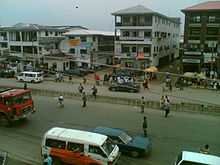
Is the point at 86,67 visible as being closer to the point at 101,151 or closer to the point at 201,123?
the point at 201,123

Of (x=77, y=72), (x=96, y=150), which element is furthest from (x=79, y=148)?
(x=77, y=72)

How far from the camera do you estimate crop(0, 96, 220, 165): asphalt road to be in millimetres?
15148

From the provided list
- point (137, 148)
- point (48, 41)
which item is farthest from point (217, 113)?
point (48, 41)

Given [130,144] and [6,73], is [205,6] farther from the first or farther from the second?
[130,144]

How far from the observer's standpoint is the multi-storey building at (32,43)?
4712cm

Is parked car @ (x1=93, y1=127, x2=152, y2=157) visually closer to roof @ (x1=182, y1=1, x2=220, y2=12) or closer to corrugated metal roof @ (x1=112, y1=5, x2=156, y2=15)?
roof @ (x1=182, y1=1, x2=220, y2=12)

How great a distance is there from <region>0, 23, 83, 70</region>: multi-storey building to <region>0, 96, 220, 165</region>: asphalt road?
76.3 feet

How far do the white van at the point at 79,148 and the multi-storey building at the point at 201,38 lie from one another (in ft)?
95.4

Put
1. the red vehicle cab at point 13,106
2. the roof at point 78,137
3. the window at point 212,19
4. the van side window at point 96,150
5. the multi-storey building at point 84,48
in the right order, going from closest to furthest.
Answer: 1. the van side window at point 96,150
2. the roof at point 78,137
3. the red vehicle cab at point 13,106
4. the window at point 212,19
5. the multi-storey building at point 84,48

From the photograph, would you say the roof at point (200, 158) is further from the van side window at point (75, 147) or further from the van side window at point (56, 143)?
the van side window at point (56, 143)

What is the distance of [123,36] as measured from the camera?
43.7 meters

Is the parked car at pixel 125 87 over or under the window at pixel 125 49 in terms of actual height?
under

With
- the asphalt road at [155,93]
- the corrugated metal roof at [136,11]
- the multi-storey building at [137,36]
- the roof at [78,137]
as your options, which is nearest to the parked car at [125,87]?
the asphalt road at [155,93]

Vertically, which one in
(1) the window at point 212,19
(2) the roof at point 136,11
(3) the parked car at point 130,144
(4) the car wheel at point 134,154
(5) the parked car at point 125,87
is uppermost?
(2) the roof at point 136,11
